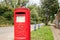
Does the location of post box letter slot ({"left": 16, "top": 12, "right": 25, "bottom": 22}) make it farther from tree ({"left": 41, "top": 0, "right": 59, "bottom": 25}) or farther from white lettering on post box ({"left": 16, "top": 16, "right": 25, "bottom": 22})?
A: tree ({"left": 41, "top": 0, "right": 59, "bottom": 25})

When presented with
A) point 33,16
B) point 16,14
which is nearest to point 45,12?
point 33,16

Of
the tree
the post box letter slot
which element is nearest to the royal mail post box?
A: the post box letter slot

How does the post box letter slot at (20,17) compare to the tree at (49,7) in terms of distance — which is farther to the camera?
the tree at (49,7)

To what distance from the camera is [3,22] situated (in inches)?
1865

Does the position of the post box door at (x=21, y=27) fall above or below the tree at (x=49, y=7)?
below

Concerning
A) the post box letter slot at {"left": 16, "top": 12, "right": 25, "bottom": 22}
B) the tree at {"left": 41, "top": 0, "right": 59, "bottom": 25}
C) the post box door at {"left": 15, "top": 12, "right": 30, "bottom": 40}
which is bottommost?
the post box door at {"left": 15, "top": 12, "right": 30, "bottom": 40}

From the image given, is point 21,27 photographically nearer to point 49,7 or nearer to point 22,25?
point 22,25

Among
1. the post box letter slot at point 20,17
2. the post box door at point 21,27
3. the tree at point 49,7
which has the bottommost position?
the post box door at point 21,27

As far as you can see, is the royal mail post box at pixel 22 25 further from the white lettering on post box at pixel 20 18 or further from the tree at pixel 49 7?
the tree at pixel 49 7

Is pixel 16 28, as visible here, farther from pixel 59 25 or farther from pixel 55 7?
pixel 55 7

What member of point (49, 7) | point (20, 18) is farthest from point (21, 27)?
point (49, 7)

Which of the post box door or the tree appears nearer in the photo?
the post box door

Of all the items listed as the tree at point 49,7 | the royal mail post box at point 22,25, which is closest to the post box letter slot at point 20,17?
the royal mail post box at point 22,25

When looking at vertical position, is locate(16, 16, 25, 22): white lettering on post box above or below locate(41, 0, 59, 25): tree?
below
